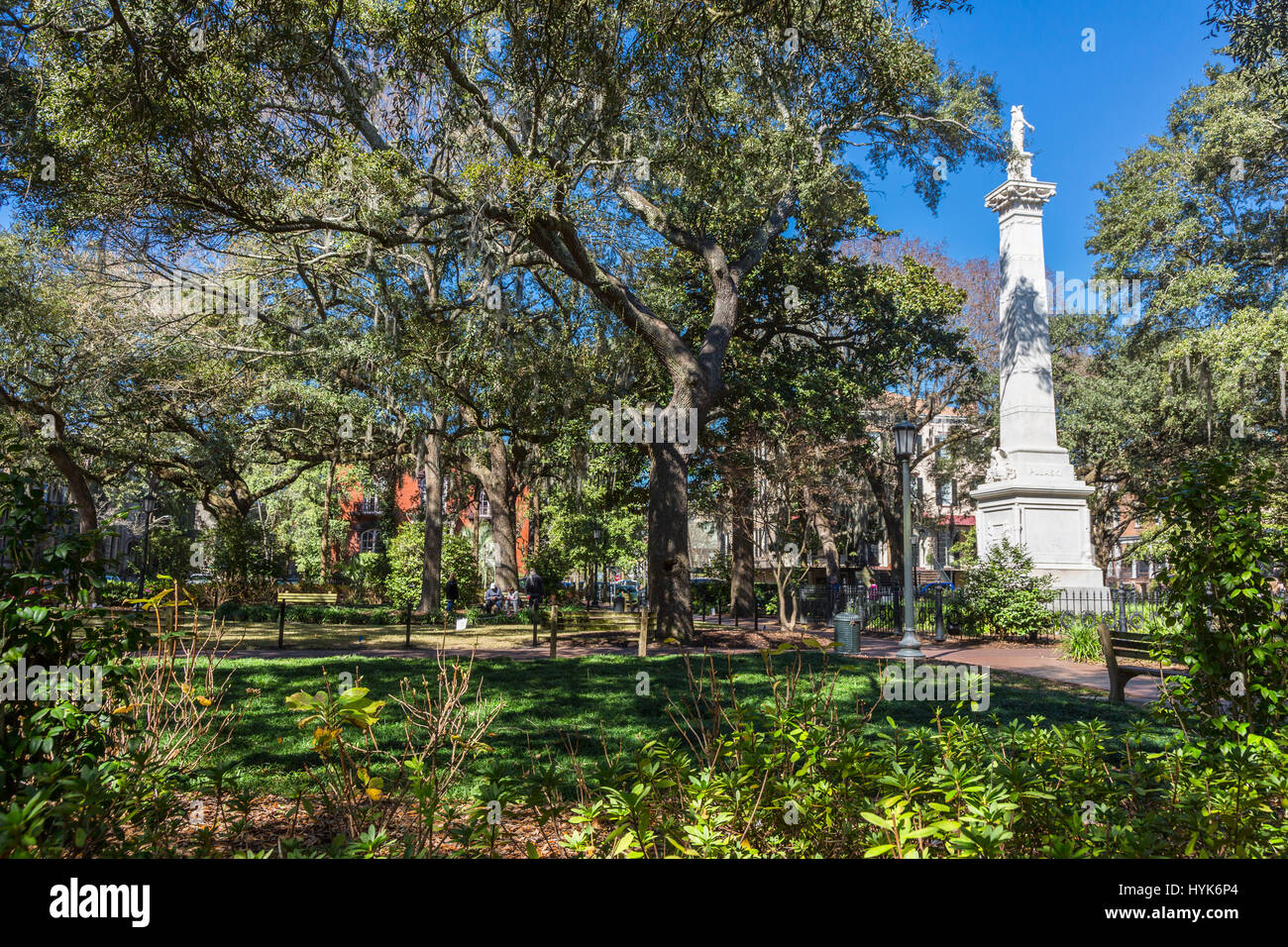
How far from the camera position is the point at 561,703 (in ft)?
25.9

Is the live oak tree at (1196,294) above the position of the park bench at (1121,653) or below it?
above

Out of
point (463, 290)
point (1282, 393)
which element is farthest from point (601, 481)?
point (1282, 393)

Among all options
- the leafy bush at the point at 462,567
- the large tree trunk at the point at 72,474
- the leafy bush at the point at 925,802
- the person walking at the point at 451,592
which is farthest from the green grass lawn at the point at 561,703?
the leafy bush at the point at 462,567

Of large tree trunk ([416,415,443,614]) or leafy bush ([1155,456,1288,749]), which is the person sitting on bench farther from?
leafy bush ([1155,456,1288,749])

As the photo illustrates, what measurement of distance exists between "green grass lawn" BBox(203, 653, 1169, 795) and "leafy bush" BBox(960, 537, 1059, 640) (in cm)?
570

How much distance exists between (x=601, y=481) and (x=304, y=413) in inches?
382

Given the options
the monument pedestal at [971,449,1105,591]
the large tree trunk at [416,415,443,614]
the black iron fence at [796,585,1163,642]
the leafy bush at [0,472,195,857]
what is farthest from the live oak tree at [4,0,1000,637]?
the large tree trunk at [416,415,443,614]

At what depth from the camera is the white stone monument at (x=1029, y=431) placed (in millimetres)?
18781

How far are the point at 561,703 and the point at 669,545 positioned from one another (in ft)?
25.2

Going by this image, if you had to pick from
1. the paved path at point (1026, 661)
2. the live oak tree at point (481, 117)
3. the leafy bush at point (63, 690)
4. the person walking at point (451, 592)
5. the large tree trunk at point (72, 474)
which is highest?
the live oak tree at point (481, 117)

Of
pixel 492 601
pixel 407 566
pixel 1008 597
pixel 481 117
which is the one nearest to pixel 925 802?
pixel 481 117

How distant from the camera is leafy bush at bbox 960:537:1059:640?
1656 centimetres

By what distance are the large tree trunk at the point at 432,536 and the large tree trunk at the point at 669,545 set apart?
872 centimetres

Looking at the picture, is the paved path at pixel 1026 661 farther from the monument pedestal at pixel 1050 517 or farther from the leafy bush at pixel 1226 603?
the leafy bush at pixel 1226 603
